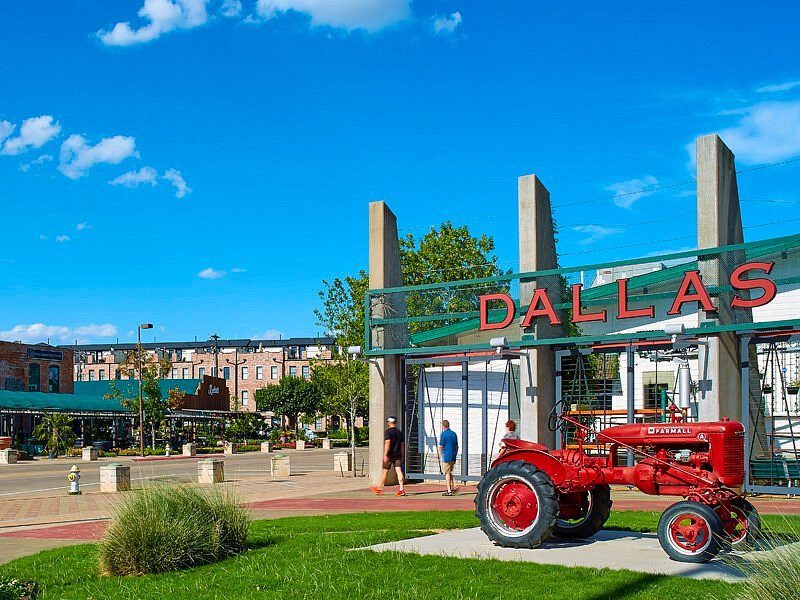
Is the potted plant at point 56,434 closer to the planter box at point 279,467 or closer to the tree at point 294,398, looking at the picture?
the planter box at point 279,467

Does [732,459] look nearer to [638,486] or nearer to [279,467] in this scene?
[638,486]

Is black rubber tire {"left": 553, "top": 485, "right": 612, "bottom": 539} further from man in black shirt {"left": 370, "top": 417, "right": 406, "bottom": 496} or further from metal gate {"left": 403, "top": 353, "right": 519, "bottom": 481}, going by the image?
metal gate {"left": 403, "top": 353, "right": 519, "bottom": 481}

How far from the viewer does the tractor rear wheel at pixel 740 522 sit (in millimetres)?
10609

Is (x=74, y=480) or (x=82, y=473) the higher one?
(x=74, y=480)

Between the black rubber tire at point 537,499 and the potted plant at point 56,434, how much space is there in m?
41.9

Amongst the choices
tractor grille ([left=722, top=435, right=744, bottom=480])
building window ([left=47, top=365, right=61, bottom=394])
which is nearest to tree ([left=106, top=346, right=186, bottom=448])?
building window ([left=47, top=365, right=61, bottom=394])

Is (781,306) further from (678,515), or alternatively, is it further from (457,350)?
(678,515)

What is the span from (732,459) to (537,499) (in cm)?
228

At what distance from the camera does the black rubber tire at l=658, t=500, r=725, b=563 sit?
10125 mm

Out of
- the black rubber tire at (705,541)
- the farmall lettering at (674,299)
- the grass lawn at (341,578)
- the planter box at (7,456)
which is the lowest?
the planter box at (7,456)

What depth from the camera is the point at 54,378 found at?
6862 centimetres

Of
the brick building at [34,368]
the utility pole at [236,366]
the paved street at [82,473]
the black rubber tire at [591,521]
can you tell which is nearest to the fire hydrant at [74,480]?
the paved street at [82,473]

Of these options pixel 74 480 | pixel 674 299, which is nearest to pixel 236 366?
pixel 74 480

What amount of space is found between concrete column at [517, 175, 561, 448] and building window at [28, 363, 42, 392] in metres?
51.4
